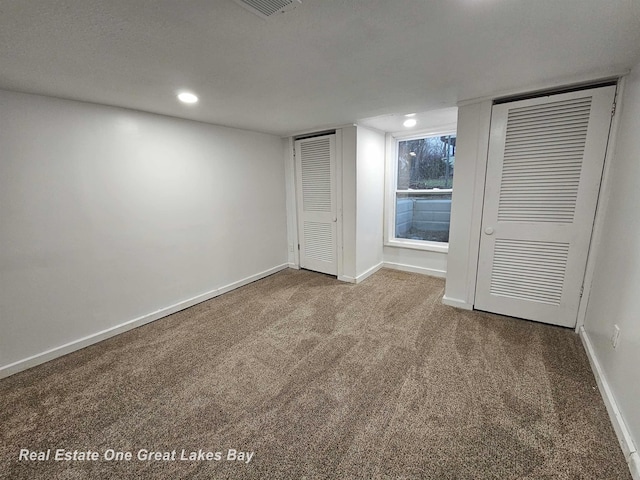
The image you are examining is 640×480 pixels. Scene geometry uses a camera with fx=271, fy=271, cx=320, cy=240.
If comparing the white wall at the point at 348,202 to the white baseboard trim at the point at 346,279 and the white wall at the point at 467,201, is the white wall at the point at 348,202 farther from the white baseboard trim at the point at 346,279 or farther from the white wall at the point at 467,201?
the white wall at the point at 467,201

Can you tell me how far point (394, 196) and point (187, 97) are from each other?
9.95ft

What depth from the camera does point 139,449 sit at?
1440 millimetres

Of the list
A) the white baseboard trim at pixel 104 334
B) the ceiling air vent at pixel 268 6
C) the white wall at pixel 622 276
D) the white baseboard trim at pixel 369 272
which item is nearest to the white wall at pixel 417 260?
the white baseboard trim at pixel 369 272

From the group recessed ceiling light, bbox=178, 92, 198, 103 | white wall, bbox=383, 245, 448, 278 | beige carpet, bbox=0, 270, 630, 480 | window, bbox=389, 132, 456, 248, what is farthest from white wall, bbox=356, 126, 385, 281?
recessed ceiling light, bbox=178, 92, 198, 103

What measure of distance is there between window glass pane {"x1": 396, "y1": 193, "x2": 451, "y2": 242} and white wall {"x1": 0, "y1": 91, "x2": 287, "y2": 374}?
242 cm

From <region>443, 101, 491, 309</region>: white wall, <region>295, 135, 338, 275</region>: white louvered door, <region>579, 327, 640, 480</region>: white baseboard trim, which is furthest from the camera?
<region>295, 135, 338, 275</region>: white louvered door

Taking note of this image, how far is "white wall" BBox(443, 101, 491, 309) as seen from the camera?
2.55 metres

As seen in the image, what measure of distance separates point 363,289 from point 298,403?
6.42ft

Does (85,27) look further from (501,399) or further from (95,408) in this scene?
(501,399)

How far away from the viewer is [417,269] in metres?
4.05

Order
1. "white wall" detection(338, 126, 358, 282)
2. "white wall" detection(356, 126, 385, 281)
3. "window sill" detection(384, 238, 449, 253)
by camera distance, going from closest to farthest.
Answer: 1. "white wall" detection(338, 126, 358, 282)
2. "white wall" detection(356, 126, 385, 281)
3. "window sill" detection(384, 238, 449, 253)

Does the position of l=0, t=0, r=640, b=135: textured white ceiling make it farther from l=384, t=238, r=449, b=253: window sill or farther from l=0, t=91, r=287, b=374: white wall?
l=384, t=238, r=449, b=253: window sill

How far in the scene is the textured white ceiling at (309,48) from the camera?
117 centimetres

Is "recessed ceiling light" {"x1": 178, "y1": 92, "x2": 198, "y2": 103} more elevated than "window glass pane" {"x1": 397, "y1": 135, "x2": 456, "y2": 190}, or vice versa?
"recessed ceiling light" {"x1": 178, "y1": 92, "x2": 198, "y2": 103}
